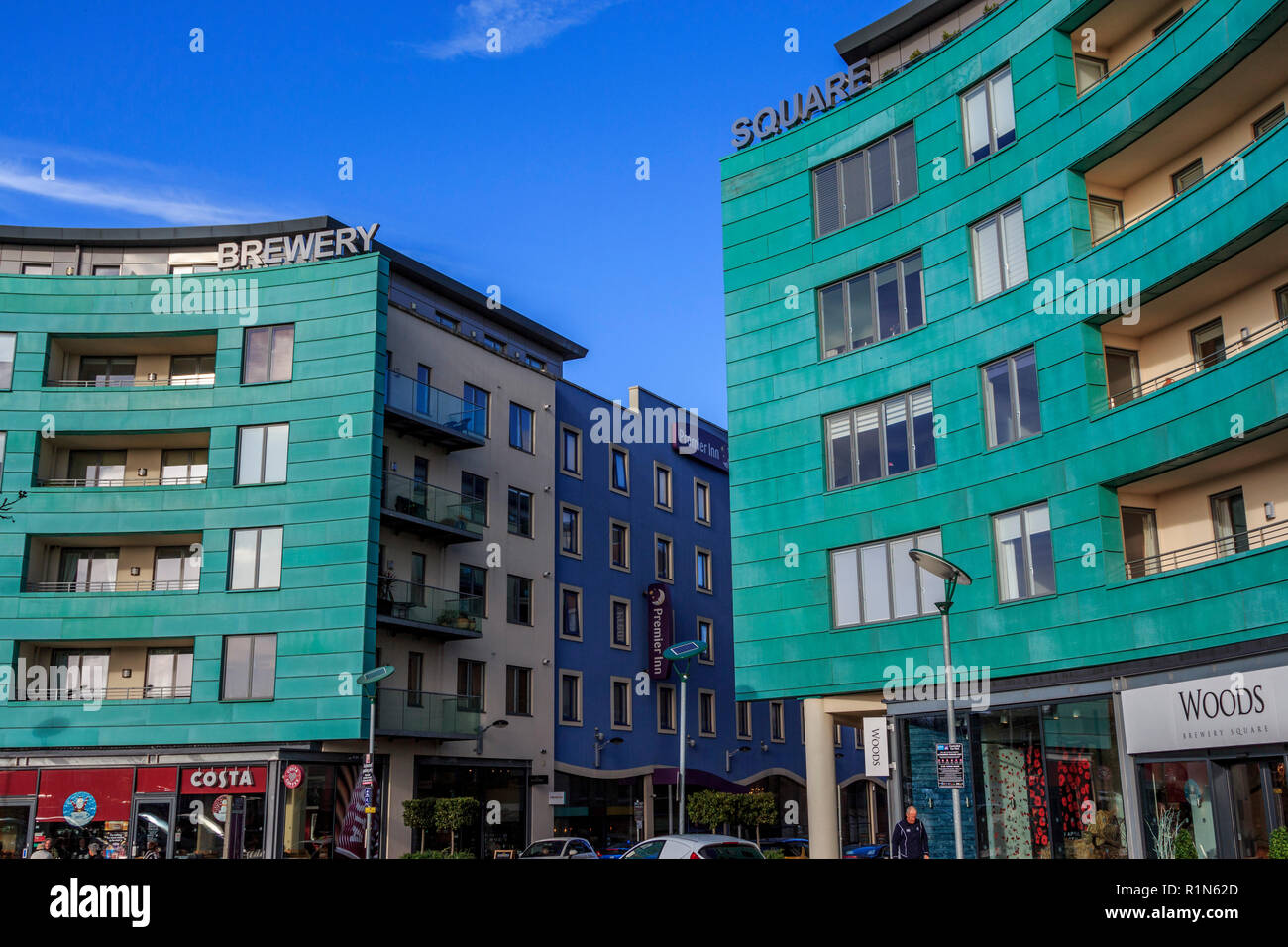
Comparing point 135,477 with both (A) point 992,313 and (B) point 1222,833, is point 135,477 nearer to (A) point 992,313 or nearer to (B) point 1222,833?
(A) point 992,313

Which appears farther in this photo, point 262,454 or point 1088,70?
point 262,454

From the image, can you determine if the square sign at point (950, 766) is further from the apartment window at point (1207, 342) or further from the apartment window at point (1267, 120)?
the apartment window at point (1267, 120)

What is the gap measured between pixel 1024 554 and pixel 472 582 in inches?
976

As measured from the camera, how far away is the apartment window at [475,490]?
151ft

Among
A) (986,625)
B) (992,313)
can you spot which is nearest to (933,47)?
(992,313)

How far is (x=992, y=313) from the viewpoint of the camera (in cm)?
2798

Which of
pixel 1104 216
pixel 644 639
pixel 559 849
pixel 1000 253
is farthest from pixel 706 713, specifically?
pixel 1104 216

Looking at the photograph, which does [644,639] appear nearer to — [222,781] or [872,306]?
[222,781]

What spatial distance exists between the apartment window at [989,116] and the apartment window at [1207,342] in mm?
6382

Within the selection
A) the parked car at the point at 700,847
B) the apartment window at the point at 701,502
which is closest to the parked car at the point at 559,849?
the parked car at the point at 700,847

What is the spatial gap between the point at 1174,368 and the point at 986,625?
670 centimetres

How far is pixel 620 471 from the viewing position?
189 ft

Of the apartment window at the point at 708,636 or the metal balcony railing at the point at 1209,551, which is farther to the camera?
the apartment window at the point at 708,636

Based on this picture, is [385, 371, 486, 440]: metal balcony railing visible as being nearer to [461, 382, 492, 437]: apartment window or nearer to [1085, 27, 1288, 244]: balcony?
[461, 382, 492, 437]: apartment window
